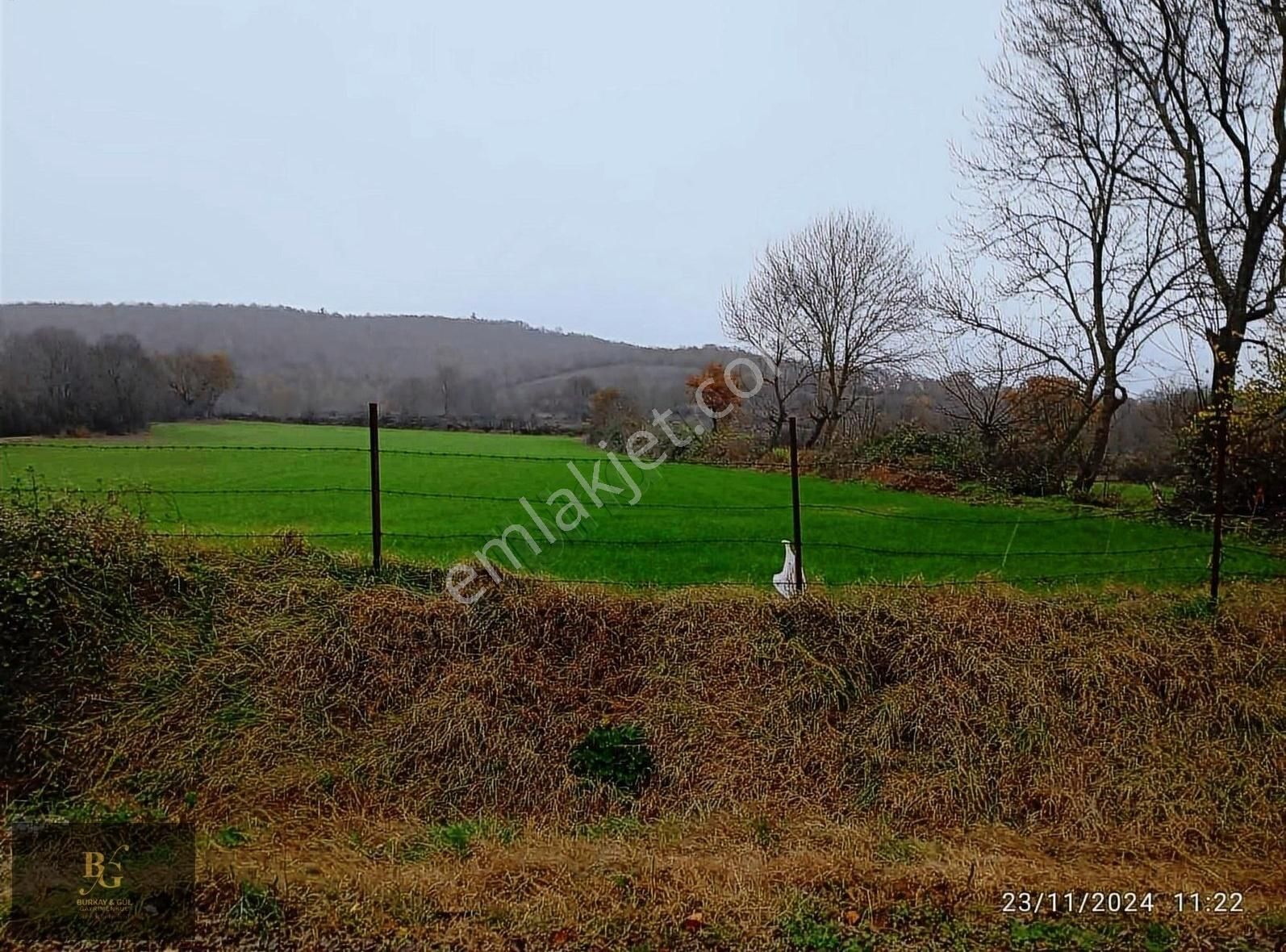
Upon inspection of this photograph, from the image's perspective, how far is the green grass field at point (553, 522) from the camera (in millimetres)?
6688

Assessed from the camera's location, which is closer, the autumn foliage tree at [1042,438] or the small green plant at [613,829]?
the small green plant at [613,829]

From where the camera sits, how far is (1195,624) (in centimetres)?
547

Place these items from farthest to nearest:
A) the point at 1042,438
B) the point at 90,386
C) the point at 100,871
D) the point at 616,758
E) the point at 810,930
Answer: the point at 1042,438 → the point at 90,386 → the point at 616,758 → the point at 100,871 → the point at 810,930

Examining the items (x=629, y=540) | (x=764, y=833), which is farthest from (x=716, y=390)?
(x=764, y=833)

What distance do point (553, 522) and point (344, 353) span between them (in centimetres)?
474

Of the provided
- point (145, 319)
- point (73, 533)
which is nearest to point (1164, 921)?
point (73, 533)

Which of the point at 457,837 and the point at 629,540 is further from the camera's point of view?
the point at 629,540

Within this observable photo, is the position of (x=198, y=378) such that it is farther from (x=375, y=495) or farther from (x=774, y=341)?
(x=774, y=341)

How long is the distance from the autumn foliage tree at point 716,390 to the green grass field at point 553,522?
29.0ft

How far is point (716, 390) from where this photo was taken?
22109mm

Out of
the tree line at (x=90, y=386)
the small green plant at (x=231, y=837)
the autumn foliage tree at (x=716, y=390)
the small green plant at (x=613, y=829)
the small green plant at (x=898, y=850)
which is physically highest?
the autumn foliage tree at (x=716, y=390)

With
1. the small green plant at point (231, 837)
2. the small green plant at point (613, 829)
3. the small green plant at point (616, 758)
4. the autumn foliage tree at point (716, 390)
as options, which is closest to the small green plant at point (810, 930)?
the small green plant at point (613, 829)

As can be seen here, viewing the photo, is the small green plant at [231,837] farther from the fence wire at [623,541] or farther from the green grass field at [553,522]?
the green grass field at [553,522]

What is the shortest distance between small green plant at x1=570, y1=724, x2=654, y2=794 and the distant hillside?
5.50 metres
